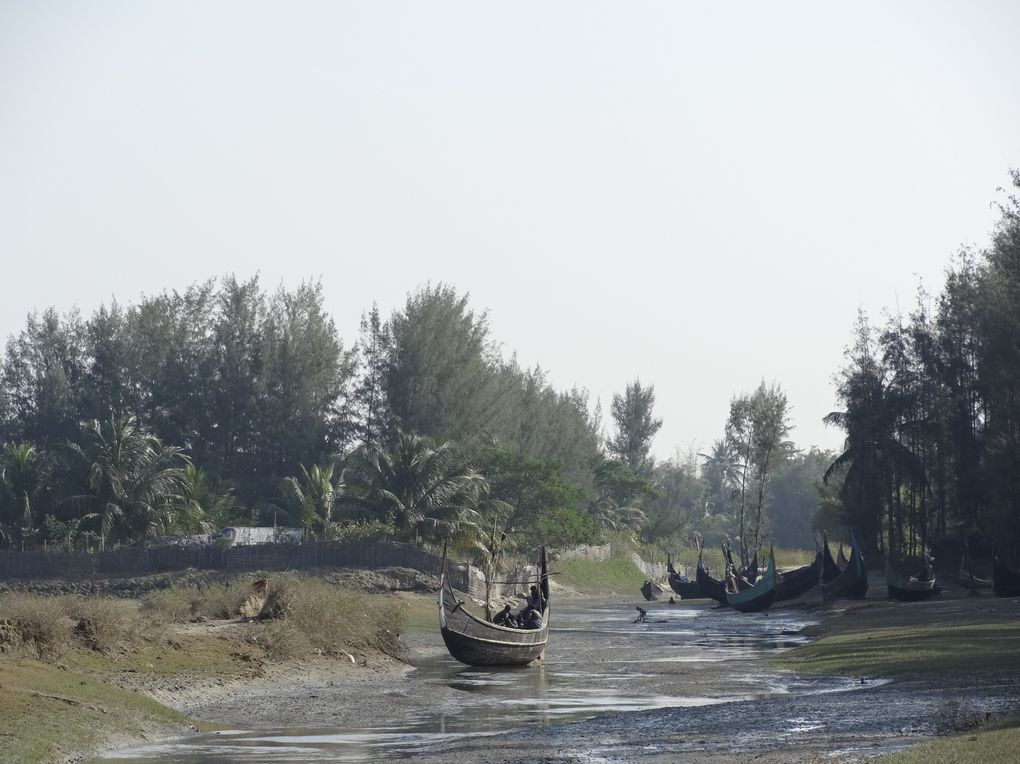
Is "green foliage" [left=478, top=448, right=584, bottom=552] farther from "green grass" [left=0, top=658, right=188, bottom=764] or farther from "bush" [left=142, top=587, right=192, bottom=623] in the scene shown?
"green grass" [left=0, top=658, right=188, bottom=764]

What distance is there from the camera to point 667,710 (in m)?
20.6

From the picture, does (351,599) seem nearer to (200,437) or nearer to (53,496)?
(53,496)

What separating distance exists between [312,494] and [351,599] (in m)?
37.1

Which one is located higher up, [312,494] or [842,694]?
[312,494]

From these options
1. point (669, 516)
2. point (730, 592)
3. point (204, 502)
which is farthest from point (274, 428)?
point (669, 516)

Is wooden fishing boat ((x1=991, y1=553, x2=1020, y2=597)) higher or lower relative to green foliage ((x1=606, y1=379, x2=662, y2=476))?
lower

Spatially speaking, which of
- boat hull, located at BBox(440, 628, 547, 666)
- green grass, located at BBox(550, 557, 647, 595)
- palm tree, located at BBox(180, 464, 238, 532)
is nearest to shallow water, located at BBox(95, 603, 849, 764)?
boat hull, located at BBox(440, 628, 547, 666)

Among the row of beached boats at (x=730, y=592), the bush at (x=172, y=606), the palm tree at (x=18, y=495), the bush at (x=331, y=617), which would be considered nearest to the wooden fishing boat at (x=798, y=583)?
the row of beached boats at (x=730, y=592)

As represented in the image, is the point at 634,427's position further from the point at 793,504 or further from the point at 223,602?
the point at 223,602

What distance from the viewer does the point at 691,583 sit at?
7562 cm

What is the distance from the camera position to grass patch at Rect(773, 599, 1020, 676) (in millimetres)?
23750

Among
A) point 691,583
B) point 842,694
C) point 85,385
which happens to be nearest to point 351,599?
point 842,694

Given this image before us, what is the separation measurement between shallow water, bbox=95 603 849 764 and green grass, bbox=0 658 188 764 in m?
0.62

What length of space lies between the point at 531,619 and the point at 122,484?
38130 mm
